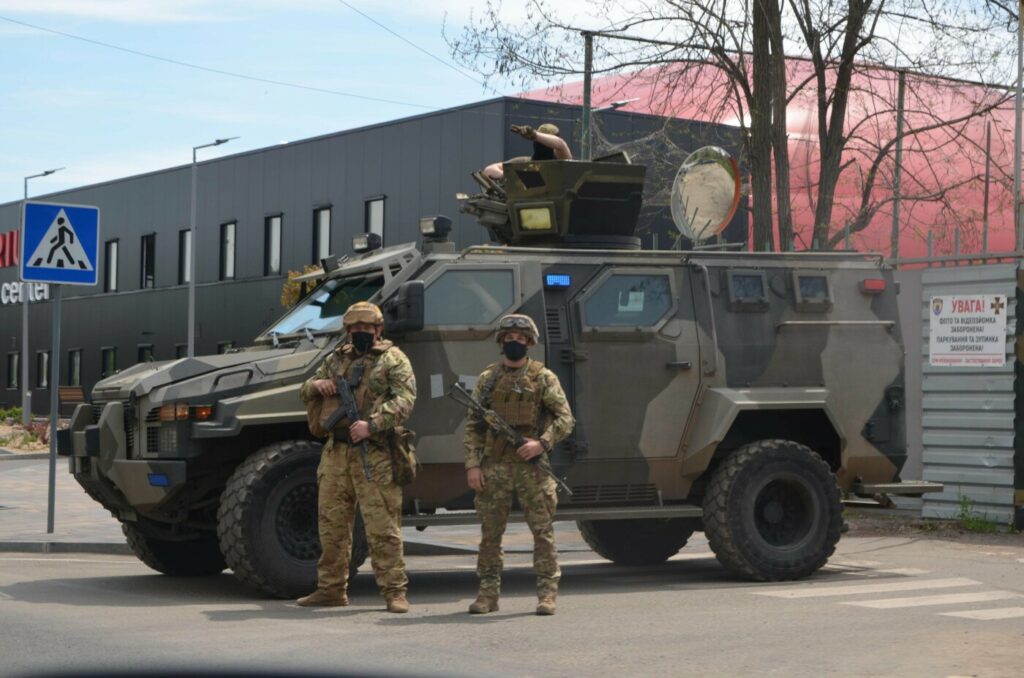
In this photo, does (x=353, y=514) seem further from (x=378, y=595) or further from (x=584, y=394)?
(x=584, y=394)

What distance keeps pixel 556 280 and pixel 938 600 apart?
3.34 meters

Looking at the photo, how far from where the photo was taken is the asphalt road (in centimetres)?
808

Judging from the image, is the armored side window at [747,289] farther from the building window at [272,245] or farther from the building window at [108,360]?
the building window at [108,360]

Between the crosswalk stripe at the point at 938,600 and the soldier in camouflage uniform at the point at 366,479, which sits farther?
the crosswalk stripe at the point at 938,600

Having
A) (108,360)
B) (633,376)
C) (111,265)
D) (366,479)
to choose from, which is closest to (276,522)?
(366,479)

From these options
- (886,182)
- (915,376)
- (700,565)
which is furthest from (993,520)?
(886,182)

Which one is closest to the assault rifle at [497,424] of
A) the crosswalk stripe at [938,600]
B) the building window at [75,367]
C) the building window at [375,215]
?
the crosswalk stripe at [938,600]

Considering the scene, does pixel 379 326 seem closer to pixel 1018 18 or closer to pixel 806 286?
pixel 806 286

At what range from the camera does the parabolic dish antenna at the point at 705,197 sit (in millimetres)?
15531

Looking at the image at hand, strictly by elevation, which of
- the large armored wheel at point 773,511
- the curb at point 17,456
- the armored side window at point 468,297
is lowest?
the curb at point 17,456

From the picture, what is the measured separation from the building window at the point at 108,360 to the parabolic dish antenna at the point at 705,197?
140 feet

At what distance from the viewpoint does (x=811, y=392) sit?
12.3 meters

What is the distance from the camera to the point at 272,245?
158 feet

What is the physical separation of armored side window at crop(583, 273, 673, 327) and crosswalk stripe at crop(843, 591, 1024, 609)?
2.56 metres
